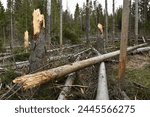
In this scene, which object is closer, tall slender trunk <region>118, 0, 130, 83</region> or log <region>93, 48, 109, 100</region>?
log <region>93, 48, 109, 100</region>

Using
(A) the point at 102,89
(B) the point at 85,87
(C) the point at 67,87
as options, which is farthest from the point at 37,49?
(A) the point at 102,89

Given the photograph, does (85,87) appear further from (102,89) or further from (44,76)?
(44,76)

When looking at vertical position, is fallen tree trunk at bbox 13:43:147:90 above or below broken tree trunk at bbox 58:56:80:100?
above

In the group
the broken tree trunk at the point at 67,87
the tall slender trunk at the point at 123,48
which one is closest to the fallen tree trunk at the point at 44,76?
the broken tree trunk at the point at 67,87

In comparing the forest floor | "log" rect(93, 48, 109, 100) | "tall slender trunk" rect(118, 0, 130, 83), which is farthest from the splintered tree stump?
"tall slender trunk" rect(118, 0, 130, 83)

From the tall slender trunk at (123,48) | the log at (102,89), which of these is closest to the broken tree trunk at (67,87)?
the log at (102,89)

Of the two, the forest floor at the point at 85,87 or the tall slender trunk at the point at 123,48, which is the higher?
the tall slender trunk at the point at 123,48

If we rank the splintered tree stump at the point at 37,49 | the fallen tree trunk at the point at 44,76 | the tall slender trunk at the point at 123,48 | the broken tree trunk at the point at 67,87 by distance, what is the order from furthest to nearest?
the tall slender trunk at the point at 123,48 < the splintered tree stump at the point at 37,49 < the broken tree trunk at the point at 67,87 < the fallen tree trunk at the point at 44,76

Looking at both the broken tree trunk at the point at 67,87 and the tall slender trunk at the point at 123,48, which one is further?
the tall slender trunk at the point at 123,48

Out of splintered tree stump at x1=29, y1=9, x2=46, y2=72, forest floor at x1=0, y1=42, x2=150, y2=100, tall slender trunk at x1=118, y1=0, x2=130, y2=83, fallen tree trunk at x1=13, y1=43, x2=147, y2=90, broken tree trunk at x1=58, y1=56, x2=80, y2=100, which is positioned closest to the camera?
fallen tree trunk at x1=13, y1=43, x2=147, y2=90

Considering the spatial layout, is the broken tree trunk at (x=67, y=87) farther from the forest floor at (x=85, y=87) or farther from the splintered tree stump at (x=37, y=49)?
the splintered tree stump at (x=37, y=49)

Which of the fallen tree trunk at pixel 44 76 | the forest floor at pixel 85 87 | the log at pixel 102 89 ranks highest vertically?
the fallen tree trunk at pixel 44 76

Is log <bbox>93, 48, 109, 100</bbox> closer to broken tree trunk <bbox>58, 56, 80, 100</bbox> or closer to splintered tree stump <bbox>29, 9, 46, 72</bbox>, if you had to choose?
broken tree trunk <bbox>58, 56, 80, 100</bbox>

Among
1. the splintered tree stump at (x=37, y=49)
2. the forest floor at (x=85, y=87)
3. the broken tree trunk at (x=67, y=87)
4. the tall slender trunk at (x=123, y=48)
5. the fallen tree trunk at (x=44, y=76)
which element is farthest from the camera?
the tall slender trunk at (x=123, y=48)
